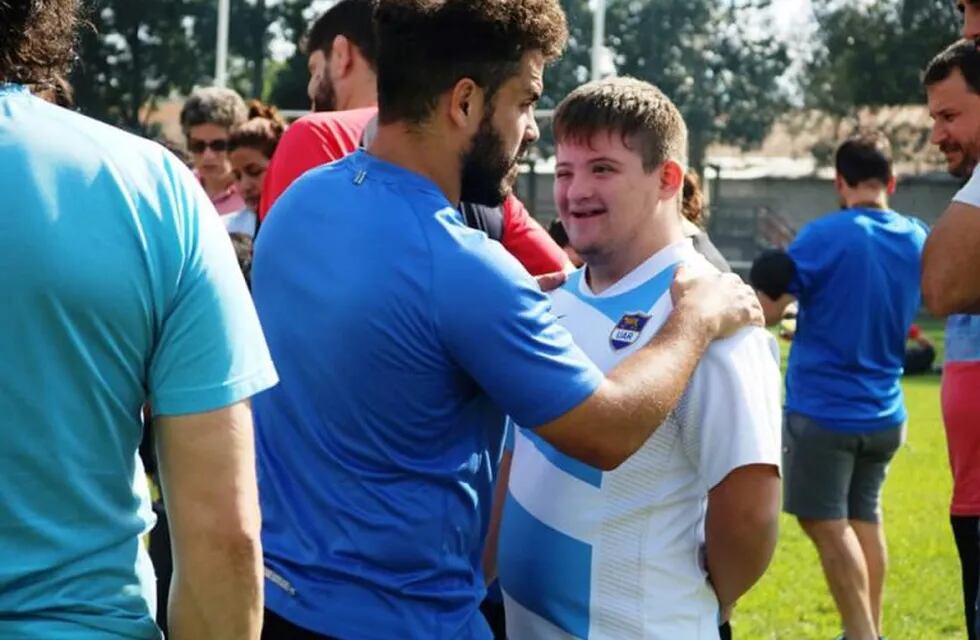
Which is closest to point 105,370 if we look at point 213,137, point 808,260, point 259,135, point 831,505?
point 259,135

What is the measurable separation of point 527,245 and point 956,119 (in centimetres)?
134

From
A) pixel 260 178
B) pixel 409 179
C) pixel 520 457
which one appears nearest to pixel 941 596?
pixel 260 178

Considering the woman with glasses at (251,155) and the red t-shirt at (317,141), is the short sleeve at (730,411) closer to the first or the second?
the red t-shirt at (317,141)


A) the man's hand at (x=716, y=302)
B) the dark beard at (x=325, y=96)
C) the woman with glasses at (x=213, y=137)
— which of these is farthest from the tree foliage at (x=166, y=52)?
the man's hand at (x=716, y=302)

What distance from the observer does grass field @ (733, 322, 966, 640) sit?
7.32 metres

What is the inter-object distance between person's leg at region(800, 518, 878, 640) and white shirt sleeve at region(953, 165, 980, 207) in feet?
12.3

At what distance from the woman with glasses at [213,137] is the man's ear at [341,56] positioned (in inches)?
127

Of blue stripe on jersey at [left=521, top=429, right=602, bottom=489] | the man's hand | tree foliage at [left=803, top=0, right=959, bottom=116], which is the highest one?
the man's hand

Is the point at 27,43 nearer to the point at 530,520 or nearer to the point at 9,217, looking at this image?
the point at 9,217

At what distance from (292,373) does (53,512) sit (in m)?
0.72

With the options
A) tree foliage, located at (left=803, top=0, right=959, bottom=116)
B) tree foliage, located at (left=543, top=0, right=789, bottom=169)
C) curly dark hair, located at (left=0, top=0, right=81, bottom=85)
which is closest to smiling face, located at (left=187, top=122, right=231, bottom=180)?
curly dark hair, located at (left=0, top=0, right=81, bottom=85)

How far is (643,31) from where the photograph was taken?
25156 millimetres

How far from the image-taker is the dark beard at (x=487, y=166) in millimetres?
2760

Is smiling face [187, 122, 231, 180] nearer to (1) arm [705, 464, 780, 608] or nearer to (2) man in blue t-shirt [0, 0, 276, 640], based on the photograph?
(1) arm [705, 464, 780, 608]
